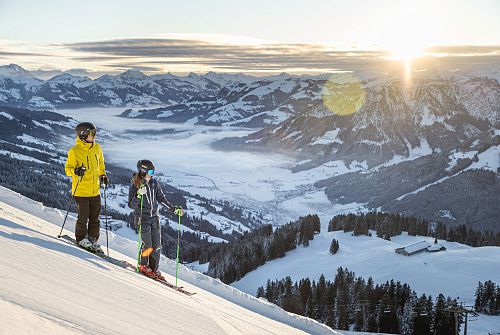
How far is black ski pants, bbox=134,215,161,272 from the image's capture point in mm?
12406

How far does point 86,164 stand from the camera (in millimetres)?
11312

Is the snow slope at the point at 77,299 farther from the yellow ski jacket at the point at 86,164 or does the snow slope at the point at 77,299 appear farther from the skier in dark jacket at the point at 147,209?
the skier in dark jacket at the point at 147,209

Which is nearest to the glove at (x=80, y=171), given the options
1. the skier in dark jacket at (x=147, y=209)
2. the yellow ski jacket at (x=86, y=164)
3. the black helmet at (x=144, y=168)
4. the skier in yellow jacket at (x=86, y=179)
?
the skier in yellow jacket at (x=86, y=179)

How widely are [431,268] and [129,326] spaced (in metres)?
89.8

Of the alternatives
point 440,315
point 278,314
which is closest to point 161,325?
point 278,314

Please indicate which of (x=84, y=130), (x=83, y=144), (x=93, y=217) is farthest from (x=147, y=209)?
(x=84, y=130)

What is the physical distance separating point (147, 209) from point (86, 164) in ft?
5.79

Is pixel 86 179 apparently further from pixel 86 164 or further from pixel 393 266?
pixel 393 266

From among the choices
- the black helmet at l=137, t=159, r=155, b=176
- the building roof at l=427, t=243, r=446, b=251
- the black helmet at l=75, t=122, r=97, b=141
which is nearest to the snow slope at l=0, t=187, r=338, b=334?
the black helmet at l=75, t=122, r=97, b=141

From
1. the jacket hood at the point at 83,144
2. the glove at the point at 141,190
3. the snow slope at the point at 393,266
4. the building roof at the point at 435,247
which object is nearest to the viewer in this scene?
the jacket hood at the point at 83,144

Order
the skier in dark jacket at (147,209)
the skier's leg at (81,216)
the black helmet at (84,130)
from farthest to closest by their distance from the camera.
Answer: the skier in dark jacket at (147,209), the skier's leg at (81,216), the black helmet at (84,130)

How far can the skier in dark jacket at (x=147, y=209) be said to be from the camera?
39.3 feet

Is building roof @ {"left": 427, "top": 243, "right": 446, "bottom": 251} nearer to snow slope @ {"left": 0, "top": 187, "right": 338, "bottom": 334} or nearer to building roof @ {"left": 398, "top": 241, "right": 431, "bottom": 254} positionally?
building roof @ {"left": 398, "top": 241, "right": 431, "bottom": 254}

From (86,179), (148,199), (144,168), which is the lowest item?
(148,199)
